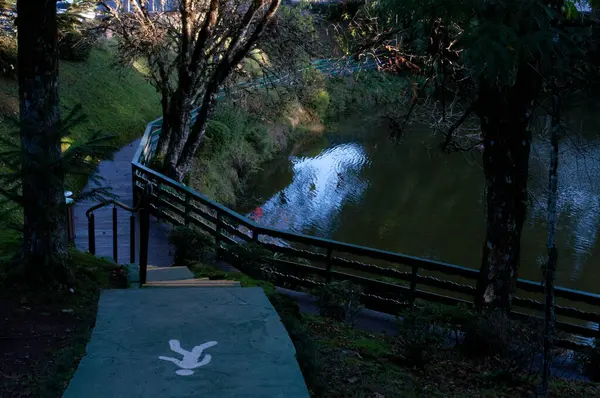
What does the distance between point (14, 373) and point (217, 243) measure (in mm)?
6797

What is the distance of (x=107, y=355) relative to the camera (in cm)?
434

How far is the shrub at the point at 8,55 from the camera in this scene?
18.5 m

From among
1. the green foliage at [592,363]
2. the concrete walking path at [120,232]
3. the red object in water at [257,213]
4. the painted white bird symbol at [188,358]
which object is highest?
the painted white bird symbol at [188,358]

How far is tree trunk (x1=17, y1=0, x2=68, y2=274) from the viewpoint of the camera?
22.1 feet

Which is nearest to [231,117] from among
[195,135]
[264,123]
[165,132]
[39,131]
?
[264,123]

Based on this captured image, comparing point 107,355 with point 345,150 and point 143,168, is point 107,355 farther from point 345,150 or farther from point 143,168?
point 345,150

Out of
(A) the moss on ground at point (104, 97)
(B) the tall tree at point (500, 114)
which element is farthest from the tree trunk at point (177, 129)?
(B) the tall tree at point (500, 114)

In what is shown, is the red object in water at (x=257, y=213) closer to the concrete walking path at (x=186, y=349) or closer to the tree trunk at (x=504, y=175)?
the tree trunk at (x=504, y=175)

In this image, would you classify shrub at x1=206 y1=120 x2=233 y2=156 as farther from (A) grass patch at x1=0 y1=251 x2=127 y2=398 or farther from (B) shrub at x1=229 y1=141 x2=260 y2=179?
(A) grass patch at x1=0 y1=251 x2=127 y2=398

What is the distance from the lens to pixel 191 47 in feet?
52.9

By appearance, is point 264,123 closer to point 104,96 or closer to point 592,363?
point 104,96

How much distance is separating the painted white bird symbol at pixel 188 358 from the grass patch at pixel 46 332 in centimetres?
85

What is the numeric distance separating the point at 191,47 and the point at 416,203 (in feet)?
33.8

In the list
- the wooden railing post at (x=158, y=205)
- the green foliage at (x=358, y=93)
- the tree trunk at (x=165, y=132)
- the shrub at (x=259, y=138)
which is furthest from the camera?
the green foliage at (x=358, y=93)
